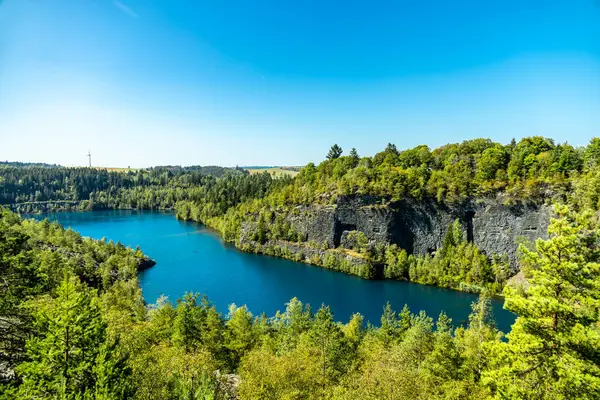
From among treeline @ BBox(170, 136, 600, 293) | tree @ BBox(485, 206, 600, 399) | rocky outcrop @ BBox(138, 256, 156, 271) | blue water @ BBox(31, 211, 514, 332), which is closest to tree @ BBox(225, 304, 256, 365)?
blue water @ BBox(31, 211, 514, 332)

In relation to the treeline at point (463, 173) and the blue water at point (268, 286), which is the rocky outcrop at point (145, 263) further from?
the treeline at point (463, 173)

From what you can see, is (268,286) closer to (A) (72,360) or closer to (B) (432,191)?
(B) (432,191)

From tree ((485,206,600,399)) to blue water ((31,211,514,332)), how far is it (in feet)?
141

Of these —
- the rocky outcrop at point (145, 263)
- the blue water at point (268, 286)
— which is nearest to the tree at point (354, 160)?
the blue water at point (268, 286)

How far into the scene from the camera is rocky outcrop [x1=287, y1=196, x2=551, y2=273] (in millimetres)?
68000

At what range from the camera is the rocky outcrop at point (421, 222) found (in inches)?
2677

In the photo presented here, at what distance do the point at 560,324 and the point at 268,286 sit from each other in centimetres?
6108

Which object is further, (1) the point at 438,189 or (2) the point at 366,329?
(1) the point at 438,189

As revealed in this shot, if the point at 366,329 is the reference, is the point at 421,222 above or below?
above

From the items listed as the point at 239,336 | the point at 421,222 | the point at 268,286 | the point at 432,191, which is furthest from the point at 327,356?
the point at 432,191

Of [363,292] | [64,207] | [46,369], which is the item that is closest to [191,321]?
[46,369]

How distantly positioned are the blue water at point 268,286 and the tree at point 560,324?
43.1 metres

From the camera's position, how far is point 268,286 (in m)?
68.9

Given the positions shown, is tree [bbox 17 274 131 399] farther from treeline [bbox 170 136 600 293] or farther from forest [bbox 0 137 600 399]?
treeline [bbox 170 136 600 293]
